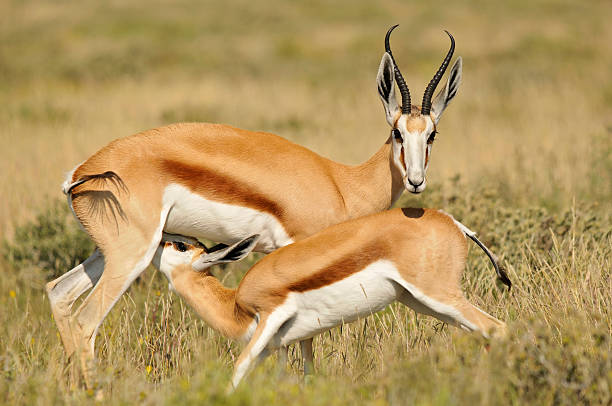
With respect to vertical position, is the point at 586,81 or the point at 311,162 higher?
the point at 311,162

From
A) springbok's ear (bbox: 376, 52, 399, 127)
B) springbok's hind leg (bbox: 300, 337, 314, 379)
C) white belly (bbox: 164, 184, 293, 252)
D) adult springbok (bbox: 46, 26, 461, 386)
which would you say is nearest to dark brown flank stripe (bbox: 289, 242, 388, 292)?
adult springbok (bbox: 46, 26, 461, 386)

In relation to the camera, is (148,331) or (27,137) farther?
(27,137)

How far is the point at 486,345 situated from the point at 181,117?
10521 mm

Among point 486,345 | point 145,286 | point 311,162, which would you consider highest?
point 311,162

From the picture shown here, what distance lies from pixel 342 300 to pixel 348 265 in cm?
22

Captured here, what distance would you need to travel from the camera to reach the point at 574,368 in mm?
3936

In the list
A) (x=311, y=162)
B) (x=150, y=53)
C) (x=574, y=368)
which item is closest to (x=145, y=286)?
(x=311, y=162)

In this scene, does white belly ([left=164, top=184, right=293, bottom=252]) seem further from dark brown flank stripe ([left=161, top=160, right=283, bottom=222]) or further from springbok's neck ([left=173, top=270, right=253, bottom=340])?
springbok's neck ([left=173, top=270, right=253, bottom=340])

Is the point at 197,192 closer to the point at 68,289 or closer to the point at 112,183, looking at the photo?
the point at 112,183

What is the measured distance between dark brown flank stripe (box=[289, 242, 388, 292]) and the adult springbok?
0.53m

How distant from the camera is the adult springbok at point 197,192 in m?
4.56

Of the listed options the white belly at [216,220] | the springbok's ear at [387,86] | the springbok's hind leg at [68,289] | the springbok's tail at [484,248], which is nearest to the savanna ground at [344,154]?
the springbok's hind leg at [68,289]

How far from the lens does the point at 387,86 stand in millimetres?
5012

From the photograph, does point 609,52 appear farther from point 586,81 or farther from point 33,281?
point 33,281
